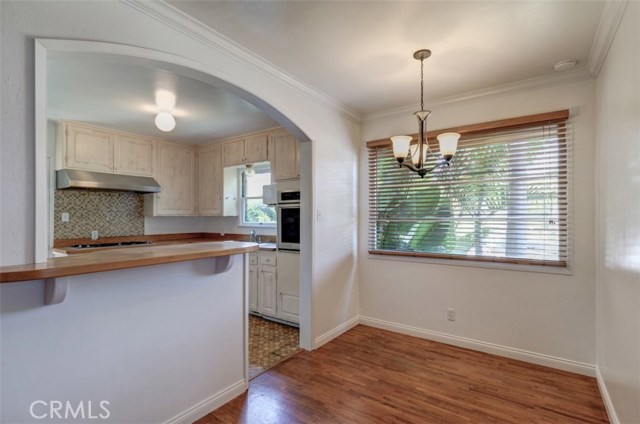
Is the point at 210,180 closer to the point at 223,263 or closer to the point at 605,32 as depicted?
the point at 223,263

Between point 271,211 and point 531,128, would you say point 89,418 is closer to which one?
point 271,211

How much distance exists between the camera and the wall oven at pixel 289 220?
3713 mm

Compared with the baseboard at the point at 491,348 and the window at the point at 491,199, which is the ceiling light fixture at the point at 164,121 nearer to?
the window at the point at 491,199

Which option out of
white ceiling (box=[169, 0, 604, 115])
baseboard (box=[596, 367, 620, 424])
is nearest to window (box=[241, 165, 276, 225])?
white ceiling (box=[169, 0, 604, 115])

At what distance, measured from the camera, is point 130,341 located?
1.71 m

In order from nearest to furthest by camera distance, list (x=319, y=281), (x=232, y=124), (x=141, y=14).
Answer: (x=141, y=14), (x=319, y=281), (x=232, y=124)

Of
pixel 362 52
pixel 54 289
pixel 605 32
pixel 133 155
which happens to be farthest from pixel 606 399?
pixel 133 155

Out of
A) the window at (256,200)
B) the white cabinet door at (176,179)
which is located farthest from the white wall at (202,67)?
the white cabinet door at (176,179)

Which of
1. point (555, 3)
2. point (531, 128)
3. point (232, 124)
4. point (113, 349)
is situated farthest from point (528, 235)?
point (232, 124)

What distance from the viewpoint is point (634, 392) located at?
1.58 metres

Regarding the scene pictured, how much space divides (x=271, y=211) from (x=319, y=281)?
1.91 m

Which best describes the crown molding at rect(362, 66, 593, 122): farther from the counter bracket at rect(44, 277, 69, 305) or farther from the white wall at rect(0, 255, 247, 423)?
the counter bracket at rect(44, 277, 69, 305)

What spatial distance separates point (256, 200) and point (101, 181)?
2.07 meters

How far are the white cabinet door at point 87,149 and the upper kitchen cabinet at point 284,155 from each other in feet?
7.31
